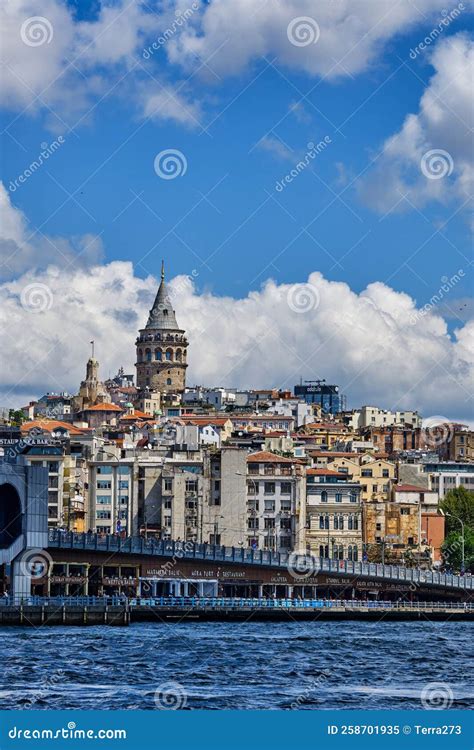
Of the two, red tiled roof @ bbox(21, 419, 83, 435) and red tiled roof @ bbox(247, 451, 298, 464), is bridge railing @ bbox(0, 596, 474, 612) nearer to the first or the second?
red tiled roof @ bbox(247, 451, 298, 464)

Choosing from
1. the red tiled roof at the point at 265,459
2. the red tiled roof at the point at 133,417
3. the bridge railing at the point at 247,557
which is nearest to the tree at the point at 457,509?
the red tiled roof at the point at 265,459

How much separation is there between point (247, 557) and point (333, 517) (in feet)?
74.4

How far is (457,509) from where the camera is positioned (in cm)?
14625

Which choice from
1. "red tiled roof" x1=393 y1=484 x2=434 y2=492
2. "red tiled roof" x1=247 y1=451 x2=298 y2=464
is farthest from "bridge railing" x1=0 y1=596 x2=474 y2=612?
"red tiled roof" x1=393 y1=484 x2=434 y2=492

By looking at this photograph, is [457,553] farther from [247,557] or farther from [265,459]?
[247,557]

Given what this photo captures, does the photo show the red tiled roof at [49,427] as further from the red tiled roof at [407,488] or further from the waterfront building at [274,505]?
the waterfront building at [274,505]

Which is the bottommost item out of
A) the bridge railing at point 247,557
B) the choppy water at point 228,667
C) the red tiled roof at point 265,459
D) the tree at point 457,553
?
the choppy water at point 228,667

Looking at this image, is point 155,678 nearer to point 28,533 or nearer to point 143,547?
point 28,533

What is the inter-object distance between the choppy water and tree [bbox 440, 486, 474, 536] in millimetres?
57150

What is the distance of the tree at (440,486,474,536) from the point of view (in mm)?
144125

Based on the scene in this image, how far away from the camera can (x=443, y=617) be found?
102 m

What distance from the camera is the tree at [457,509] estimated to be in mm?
144125

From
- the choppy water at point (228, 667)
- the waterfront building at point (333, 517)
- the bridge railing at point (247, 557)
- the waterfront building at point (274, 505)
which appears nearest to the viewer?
the choppy water at point (228, 667)

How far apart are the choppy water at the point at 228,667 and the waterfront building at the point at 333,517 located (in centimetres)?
4092
